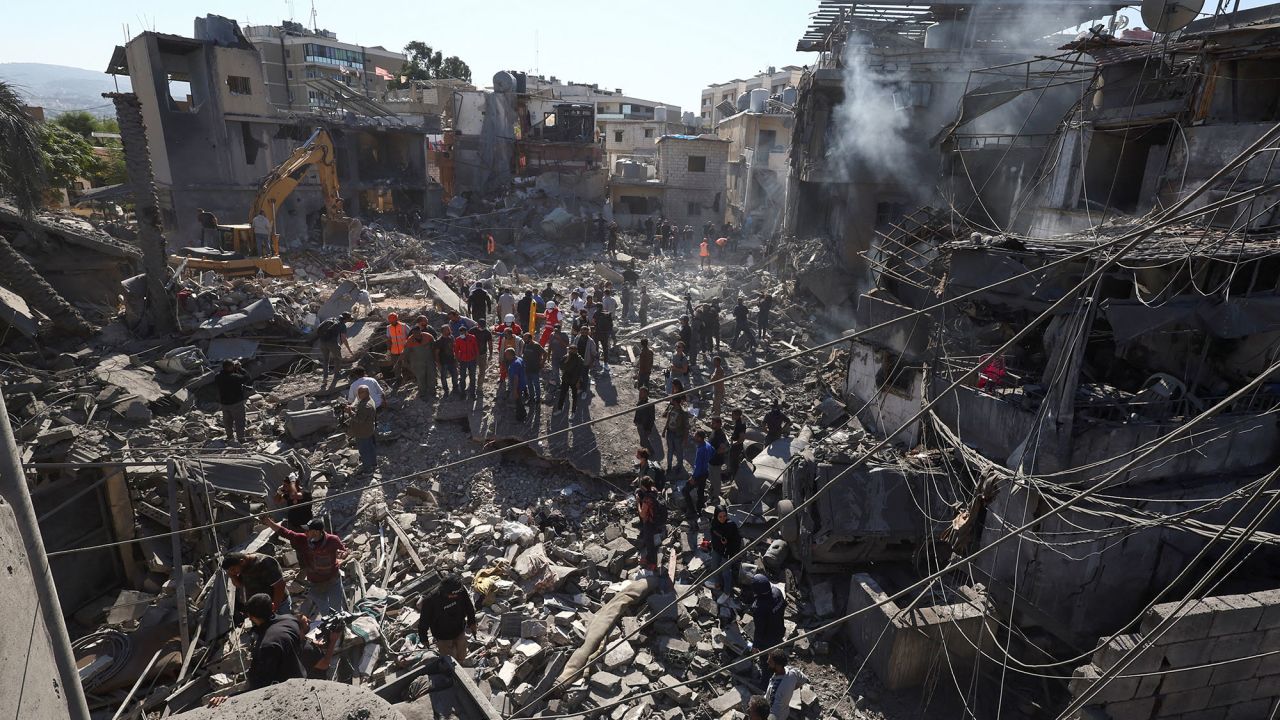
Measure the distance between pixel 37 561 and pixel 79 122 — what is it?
41096 mm

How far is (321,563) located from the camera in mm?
6957

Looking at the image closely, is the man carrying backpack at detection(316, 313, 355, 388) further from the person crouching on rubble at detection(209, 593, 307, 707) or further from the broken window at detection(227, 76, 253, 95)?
the broken window at detection(227, 76, 253, 95)

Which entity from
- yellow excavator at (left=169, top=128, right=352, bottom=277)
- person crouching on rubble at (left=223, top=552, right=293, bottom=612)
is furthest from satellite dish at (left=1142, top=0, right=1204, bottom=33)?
yellow excavator at (left=169, top=128, right=352, bottom=277)

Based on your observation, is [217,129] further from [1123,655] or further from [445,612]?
[1123,655]

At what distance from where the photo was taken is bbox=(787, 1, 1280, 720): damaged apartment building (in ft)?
19.4

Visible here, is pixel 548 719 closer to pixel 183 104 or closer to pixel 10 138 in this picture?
pixel 10 138

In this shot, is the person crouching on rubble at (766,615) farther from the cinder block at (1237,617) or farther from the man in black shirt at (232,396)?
the man in black shirt at (232,396)

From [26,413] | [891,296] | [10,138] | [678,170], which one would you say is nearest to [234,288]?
[10,138]

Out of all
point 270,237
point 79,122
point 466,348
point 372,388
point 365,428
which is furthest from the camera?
point 79,122

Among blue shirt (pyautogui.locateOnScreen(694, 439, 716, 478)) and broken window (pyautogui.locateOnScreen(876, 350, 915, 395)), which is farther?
broken window (pyautogui.locateOnScreen(876, 350, 915, 395))

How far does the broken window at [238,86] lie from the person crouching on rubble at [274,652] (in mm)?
28324

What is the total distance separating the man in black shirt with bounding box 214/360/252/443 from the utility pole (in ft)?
25.7

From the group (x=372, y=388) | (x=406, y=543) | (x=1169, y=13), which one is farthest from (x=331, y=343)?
(x=1169, y=13)

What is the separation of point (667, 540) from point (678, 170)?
29.3 metres
